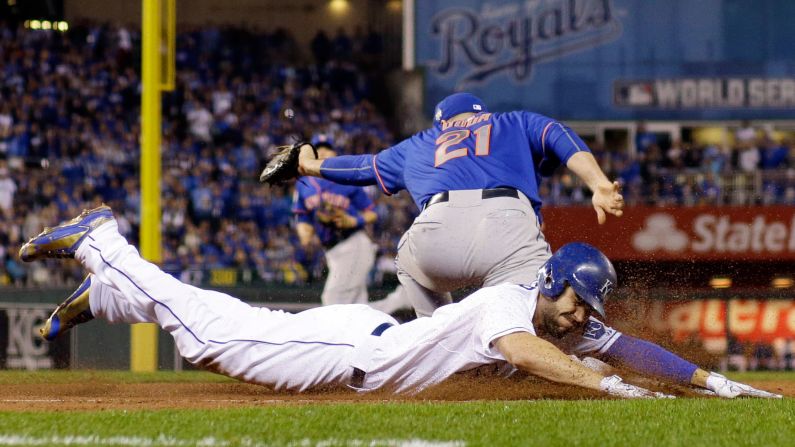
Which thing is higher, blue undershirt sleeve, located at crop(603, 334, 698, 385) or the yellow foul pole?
the yellow foul pole

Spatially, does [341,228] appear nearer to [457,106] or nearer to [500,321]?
[457,106]

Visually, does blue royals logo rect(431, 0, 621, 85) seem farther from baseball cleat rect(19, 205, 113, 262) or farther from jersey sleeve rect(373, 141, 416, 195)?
baseball cleat rect(19, 205, 113, 262)

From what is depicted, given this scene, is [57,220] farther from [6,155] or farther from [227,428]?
[227,428]

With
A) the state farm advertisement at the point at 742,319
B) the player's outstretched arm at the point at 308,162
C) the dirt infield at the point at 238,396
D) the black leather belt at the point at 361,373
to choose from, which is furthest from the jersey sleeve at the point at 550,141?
the state farm advertisement at the point at 742,319

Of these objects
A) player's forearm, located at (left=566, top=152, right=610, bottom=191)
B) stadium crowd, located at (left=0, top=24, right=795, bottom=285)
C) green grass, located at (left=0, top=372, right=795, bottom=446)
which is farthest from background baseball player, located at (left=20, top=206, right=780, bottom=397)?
stadium crowd, located at (left=0, top=24, right=795, bottom=285)

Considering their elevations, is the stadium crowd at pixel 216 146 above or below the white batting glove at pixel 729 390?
above

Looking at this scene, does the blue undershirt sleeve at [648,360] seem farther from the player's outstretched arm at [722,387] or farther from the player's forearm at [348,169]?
the player's forearm at [348,169]
